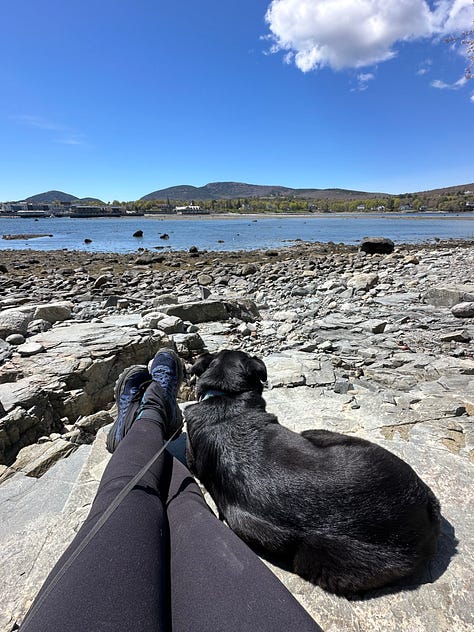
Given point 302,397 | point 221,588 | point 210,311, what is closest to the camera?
point 221,588

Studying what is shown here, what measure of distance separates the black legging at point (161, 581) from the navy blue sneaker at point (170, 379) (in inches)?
49.4

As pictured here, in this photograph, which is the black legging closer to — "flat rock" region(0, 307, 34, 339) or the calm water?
"flat rock" region(0, 307, 34, 339)

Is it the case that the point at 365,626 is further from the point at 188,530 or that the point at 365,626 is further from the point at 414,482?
the point at 188,530

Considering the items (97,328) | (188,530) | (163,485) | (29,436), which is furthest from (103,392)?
(188,530)

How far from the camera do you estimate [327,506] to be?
1.66 metres

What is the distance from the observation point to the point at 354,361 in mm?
4949

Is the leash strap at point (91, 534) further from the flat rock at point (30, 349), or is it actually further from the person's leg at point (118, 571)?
the flat rock at point (30, 349)

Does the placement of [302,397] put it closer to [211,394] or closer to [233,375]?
[233,375]

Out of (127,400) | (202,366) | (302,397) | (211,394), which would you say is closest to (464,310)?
(302,397)

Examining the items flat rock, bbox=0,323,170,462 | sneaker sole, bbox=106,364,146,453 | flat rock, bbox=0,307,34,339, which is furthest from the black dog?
flat rock, bbox=0,307,34,339

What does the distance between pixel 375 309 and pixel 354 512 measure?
272 inches

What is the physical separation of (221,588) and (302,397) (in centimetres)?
269

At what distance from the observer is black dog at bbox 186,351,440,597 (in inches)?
63.1

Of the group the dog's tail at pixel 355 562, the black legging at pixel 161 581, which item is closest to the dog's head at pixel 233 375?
the black legging at pixel 161 581
